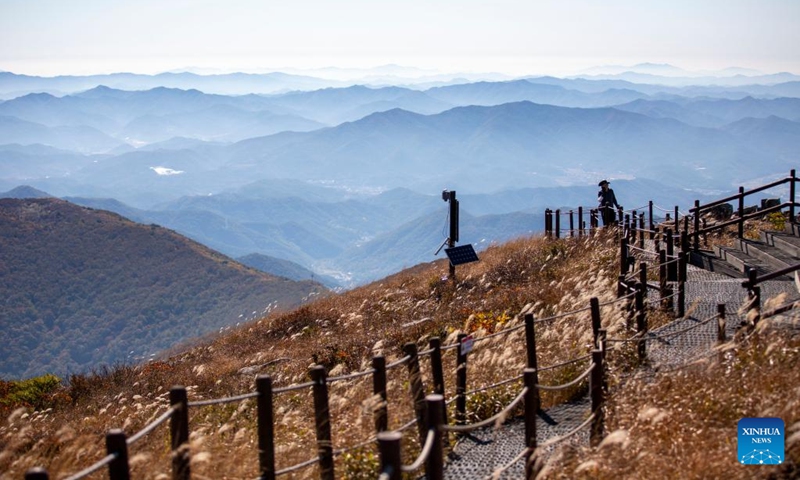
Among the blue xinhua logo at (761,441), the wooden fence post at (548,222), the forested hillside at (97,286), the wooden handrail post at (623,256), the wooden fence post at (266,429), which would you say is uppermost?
the wooden fence post at (266,429)

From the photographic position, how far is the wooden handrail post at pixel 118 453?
175 inches

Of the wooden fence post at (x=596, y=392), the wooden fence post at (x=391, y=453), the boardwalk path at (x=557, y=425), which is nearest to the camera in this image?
the wooden fence post at (x=391, y=453)

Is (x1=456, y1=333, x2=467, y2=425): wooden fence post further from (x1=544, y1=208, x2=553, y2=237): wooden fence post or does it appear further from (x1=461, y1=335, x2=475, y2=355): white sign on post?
(x1=544, y1=208, x2=553, y2=237): wooden fence post

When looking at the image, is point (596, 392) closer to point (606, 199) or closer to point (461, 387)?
point (461, 387)

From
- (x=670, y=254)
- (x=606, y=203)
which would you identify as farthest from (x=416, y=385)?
(x=606, y=203)

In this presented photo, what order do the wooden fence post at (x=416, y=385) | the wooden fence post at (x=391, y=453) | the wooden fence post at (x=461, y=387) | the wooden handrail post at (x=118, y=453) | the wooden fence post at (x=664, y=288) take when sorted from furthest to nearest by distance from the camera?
the wooden fence post at (x=664, y=288), the wooden fence post at (x=461, y=387), the wooden fence post at (x=416, y=385), the wooden handrail post at (x=118, y=453), the wooden fence post at (x=391, y=453)

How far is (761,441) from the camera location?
6188mm

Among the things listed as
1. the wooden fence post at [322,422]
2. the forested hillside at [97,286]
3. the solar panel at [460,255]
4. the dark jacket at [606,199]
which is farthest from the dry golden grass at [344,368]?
the forested hillside at [97,286]

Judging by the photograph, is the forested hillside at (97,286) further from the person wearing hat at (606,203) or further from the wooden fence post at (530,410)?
the wooden fence post at (530,410)

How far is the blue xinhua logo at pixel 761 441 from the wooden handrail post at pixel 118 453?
450 centimetres

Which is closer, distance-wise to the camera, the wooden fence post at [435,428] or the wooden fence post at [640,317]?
the wooden fence post at [435,428]

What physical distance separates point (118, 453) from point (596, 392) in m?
4.35

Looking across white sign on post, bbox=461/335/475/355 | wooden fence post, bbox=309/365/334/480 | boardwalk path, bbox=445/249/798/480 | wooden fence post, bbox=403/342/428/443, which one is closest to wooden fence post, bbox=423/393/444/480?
boardwalk path, bbox=445/249/798/480

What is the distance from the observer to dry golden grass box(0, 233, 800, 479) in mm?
7570
